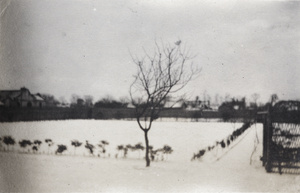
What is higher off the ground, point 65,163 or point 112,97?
point 112,97

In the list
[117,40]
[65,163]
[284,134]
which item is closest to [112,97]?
[117,40]

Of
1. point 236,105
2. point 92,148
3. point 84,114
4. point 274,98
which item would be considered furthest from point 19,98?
point 274,98

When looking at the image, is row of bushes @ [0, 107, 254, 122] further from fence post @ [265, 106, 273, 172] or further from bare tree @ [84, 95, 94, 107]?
fence post @ [265, 106, 273, 172]

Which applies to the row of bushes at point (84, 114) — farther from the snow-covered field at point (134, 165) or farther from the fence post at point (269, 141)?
the fence post at point (269, 141)

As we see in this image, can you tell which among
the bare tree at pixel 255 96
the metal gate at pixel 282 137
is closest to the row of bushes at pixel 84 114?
the bare tree at pixel 255 96

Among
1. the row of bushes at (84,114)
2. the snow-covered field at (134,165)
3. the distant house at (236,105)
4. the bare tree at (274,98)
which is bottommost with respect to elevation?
the snow-covered field at (134,165)

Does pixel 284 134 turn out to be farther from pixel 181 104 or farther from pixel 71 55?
pixel 71 55

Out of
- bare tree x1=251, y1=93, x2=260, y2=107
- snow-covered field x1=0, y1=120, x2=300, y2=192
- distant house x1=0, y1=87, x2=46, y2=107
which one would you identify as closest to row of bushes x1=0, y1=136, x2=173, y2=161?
snow-covered field x1=0, y1=120, x2=300, y2=192
